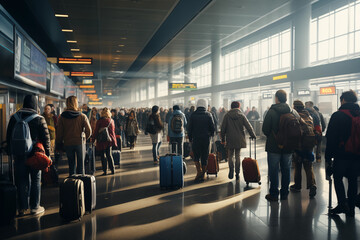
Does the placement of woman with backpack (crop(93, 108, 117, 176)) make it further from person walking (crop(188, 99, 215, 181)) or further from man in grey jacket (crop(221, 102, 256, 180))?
man in grey jacket (crop(221, 102, 256, 180))

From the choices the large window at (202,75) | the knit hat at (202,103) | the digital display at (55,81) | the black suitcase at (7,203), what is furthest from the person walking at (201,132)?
the large window at (202,75)

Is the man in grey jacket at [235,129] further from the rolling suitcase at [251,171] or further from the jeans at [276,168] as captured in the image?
the jeans at [276,168]

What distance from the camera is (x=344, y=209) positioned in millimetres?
4867

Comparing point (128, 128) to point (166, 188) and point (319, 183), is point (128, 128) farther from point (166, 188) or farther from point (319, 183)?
point (319, 183)

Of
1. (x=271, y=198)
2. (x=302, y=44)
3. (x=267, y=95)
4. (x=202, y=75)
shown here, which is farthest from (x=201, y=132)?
(x=202, y=75)

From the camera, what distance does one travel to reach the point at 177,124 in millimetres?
8266

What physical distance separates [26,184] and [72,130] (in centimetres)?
133

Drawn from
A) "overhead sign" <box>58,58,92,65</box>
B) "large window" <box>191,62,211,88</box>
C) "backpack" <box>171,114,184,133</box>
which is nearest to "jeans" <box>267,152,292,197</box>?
"backpack" <box>171,114,184,133</box>

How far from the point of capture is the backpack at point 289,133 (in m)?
5.44

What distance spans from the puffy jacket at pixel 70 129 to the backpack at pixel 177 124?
2769 millimetres

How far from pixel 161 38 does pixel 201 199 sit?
54.0 feet

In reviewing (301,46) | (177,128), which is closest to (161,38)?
(301,46)

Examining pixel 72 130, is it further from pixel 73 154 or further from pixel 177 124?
pixel 177 124

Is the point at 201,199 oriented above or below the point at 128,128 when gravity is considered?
below
